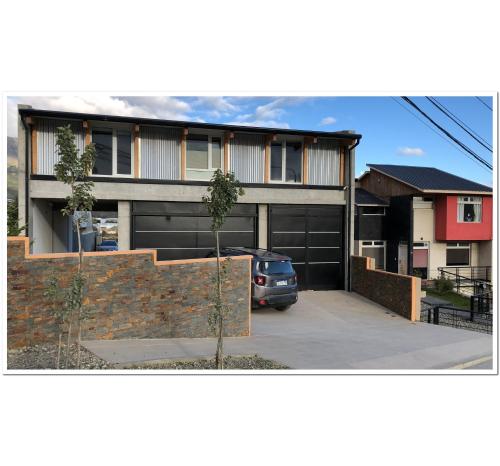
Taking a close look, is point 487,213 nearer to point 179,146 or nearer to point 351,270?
point 351,270

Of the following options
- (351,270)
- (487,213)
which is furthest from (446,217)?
(351,270)

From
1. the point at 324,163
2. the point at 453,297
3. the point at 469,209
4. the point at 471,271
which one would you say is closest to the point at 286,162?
the point at 324,163

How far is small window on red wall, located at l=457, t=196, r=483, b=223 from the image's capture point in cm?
1912

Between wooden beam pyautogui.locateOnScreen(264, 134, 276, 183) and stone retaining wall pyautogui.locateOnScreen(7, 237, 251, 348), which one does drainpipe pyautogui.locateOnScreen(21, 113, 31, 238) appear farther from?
wooden beam pyautogui.locateOnScreen(264, 134, 276, 183)

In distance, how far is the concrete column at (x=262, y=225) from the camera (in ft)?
45.6

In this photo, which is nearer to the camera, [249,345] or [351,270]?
[249,345]

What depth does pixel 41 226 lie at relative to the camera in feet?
41.9

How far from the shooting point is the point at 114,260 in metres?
7.95

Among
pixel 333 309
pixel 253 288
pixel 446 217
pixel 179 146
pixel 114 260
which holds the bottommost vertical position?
pixel 333 309

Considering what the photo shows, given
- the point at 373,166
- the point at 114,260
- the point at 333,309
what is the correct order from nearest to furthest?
the point at 114,260 → the point at 333,309 → the point at 373,166

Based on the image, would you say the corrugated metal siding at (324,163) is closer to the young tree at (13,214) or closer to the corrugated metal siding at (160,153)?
the corrugated metal siding at (160,153)

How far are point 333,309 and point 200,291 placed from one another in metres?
5.31

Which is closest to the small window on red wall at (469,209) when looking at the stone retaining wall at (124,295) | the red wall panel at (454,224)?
the red wall panel at (454,224)

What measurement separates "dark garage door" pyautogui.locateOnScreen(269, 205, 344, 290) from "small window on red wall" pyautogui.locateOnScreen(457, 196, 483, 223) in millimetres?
7908
